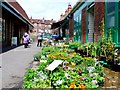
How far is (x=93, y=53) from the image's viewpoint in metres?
9.95

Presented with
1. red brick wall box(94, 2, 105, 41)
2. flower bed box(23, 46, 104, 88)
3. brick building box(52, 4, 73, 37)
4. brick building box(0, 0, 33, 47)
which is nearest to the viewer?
flower bed box(23, 46, 104, 88)

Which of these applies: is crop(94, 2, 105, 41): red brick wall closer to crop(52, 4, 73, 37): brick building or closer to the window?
the window

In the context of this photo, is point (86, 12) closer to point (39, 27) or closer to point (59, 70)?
point (59, 70)

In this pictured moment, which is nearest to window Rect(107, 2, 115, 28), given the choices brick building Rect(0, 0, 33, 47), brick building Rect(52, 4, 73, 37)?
brick building Rect(0, 0, 33, 47)

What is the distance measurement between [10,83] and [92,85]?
2748 millimetres

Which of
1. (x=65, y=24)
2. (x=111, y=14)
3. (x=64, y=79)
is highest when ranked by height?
(x=65, y=24)

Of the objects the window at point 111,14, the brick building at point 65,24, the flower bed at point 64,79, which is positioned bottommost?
the flower bed at point 64,79

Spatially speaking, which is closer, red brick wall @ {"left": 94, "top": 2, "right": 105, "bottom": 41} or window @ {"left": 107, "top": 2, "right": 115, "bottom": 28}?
window @ {"left": 107, "top": 2, "right": 115, "bottom": 28}

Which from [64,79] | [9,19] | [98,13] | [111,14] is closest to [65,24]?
[9,19]

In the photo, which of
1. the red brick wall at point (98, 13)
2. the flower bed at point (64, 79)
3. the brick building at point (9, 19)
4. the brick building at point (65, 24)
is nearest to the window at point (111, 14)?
the red brick wall at point (98, 13)

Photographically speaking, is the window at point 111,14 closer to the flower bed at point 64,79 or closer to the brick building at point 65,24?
the flower bed at point 64,79

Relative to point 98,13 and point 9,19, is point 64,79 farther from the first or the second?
point 9,19

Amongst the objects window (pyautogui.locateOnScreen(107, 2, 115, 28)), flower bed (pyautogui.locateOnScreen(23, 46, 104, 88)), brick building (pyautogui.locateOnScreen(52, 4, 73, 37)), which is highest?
brick building (pyautogui.locateOnScreen(52, 4, 73, 37))

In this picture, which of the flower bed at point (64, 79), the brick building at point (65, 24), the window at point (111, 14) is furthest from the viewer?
the brick building at point (65, 24)
